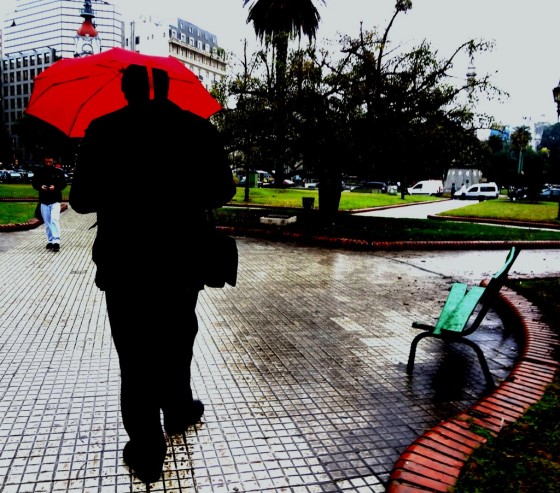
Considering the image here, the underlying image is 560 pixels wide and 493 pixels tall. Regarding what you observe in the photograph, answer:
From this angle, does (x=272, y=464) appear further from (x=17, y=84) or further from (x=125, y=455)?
(x=17, y=84)

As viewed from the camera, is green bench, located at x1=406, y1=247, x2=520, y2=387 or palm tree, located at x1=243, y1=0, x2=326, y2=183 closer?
green bench, located at x1=406, y1=247, x2=520, y2=387

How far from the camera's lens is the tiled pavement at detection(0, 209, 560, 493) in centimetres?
276

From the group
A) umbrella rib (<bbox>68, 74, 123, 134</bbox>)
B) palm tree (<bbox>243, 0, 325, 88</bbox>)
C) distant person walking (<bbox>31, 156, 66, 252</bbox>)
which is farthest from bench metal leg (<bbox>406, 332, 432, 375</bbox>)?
palm tree (<bbox>243, 0, 325, 88</bbox>)

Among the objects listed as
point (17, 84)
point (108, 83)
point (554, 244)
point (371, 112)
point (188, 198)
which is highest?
point (17, 84)

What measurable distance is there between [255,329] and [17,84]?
132588 millimetres

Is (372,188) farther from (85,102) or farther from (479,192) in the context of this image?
(85,102)

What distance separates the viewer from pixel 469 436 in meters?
2.98

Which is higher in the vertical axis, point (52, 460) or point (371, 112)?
point (371, 112)

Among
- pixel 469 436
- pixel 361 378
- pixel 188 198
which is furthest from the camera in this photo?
pixel 361 378

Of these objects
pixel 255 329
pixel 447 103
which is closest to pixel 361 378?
pixel 255 329

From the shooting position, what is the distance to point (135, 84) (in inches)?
97.7

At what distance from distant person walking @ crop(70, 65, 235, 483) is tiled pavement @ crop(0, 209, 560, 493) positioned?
5.7 inches

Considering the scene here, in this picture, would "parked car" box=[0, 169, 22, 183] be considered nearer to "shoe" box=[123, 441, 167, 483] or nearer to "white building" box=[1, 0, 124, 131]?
"shoe" box=[123, 441, 167, 483]

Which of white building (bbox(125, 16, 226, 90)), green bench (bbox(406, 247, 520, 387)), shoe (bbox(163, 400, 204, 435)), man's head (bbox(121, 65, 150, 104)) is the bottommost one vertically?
shoe (bbox(163, 400, 204, 435))
